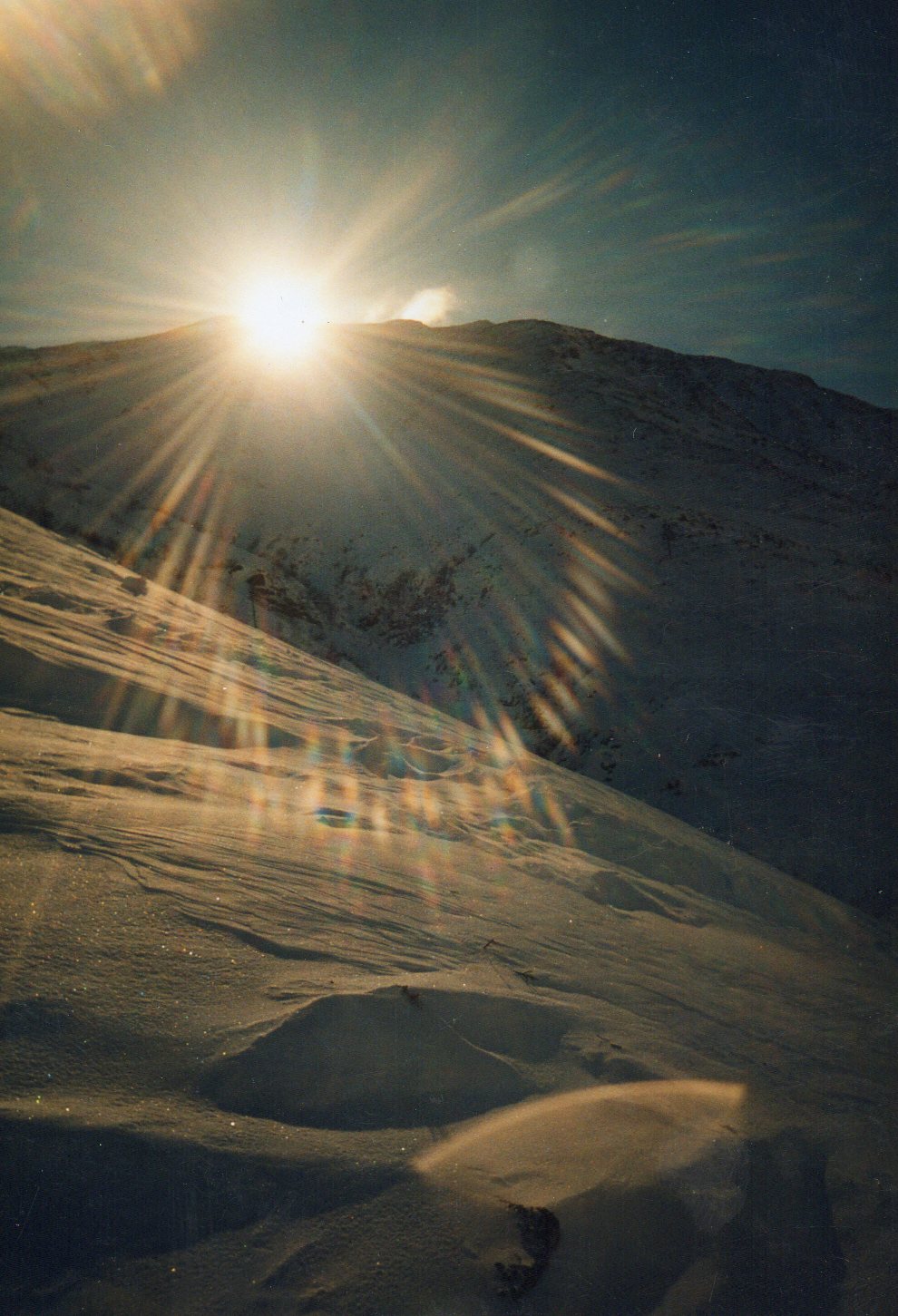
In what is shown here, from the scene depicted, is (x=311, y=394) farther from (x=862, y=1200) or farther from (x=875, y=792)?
(x=862, y=1200)

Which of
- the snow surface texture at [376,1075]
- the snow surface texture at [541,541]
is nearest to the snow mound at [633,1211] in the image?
the snow surface texture at [376,1075]

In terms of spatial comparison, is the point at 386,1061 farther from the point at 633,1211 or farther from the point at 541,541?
the point at 541,541

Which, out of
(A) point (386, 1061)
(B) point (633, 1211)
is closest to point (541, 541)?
(A) point (386, 1061)

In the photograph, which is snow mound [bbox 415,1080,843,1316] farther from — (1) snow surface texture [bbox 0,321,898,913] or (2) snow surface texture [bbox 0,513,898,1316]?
(1) snow surface texture [bbox 0,321,898,913]

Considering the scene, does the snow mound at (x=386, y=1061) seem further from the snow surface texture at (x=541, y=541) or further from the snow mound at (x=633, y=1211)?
the snow surface texture at (x=541, y=541)

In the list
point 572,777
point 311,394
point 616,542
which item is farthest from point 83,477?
point 572,777

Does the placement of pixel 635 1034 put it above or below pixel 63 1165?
below

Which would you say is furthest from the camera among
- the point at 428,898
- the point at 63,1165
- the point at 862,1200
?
the point at 428,898
